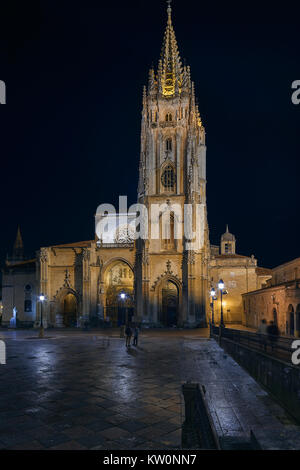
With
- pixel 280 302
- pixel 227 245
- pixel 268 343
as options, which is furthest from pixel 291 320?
pixel 227 245

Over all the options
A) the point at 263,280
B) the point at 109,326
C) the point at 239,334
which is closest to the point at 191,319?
the point at 109,326

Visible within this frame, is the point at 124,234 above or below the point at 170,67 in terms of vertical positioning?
below

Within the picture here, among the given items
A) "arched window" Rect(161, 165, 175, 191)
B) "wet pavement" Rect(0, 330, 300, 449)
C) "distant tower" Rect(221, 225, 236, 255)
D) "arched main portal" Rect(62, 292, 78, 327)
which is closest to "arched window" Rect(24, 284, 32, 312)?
"arched main portal" Rect(62, 292, 78, 327)

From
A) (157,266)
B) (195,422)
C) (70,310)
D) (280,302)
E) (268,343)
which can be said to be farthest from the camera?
(70,310)

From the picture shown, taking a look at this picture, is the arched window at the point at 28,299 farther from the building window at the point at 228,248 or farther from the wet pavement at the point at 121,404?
the wet pavement at the point at 121,404

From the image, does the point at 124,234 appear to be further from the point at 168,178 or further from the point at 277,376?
the point at 277,376

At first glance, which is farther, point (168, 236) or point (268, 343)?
point (168, 236)

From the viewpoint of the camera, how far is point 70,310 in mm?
47125

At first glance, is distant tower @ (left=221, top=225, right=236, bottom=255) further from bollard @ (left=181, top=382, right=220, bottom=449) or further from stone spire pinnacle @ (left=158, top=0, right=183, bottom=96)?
bollard @ (left=181, top=382, right=220, bottom=449)

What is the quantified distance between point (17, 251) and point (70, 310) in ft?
103

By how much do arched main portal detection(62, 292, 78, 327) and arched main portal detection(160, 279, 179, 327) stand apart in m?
11.7

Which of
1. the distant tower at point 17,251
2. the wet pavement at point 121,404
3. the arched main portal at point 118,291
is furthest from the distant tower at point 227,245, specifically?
the wet pavement at point 121,404

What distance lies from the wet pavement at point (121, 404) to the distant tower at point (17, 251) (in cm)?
5833

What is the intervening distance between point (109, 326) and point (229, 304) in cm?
1530
